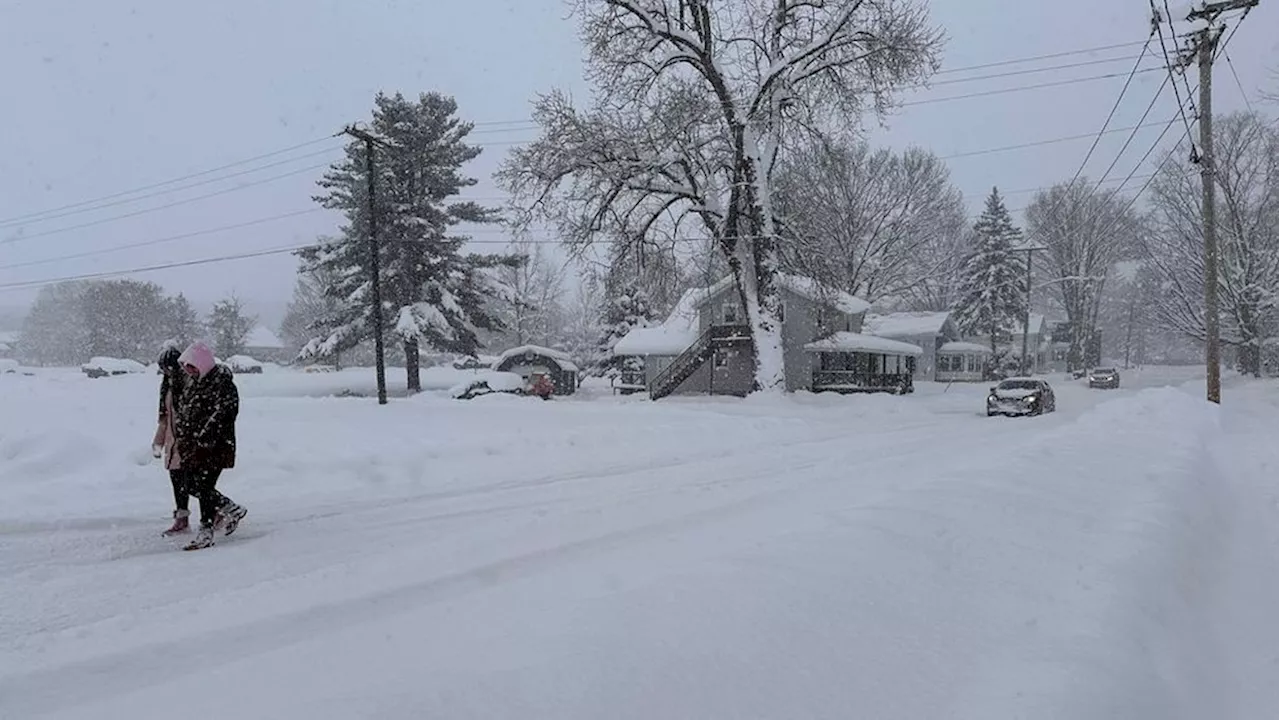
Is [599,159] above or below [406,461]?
above

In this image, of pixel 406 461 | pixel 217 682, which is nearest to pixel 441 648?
pixel 217 682

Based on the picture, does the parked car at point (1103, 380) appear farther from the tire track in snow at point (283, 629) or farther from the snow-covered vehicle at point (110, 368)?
the snow-covered vehicle at point (110, 368)

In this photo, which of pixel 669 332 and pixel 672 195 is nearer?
pixel 672 195

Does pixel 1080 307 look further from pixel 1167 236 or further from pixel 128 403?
pixel 128 403

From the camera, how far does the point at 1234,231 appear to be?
1586 inches

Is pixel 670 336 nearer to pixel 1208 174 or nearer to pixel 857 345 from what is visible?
pixel 857 345

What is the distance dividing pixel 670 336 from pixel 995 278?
28.5 m

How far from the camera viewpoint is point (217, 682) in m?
3.14

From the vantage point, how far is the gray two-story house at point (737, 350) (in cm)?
3653

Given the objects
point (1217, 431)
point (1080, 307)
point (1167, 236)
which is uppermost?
point (1167, 236)

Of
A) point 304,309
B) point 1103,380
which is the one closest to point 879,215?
point 1103,380

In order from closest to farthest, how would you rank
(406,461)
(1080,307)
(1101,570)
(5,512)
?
(1101,570) → (5,512) → (406,461) → (1080,307)

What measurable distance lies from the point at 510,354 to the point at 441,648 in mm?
48986

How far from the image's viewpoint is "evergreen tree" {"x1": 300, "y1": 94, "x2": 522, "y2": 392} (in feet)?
111
